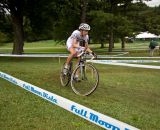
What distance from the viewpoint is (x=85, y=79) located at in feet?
31.9

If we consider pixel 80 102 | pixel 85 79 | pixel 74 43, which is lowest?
pixel 80 102

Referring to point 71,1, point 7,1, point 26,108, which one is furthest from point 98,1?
point 26,108

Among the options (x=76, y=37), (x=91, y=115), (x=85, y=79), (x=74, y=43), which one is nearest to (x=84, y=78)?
(x=85, y=79)

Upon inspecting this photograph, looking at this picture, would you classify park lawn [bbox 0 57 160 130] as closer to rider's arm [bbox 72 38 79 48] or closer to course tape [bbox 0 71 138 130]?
course tape [bbox 0 71 138 130]

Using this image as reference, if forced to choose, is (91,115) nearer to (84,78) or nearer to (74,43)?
(84,78)

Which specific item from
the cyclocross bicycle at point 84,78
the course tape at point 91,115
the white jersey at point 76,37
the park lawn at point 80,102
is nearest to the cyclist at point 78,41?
the white jersey at point 76,37

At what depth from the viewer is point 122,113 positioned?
762cm

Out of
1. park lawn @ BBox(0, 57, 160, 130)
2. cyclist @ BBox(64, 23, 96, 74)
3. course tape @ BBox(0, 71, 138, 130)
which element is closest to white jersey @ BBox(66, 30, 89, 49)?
cyclist @ BBox(64, 23, 96, 74)

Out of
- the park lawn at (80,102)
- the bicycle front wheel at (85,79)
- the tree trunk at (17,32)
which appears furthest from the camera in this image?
the tree trunk at (17,32)

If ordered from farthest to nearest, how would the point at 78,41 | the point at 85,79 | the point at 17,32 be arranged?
the point at 17,32 → the point at 78,41 → the point at 85,79

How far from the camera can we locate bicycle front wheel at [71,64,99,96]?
31.1 feet

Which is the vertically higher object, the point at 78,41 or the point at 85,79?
the point at 78,41

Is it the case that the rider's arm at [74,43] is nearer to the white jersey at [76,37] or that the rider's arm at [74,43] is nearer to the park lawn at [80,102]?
the white jersey at [76,37]

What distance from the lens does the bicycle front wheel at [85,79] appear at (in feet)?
31.1
